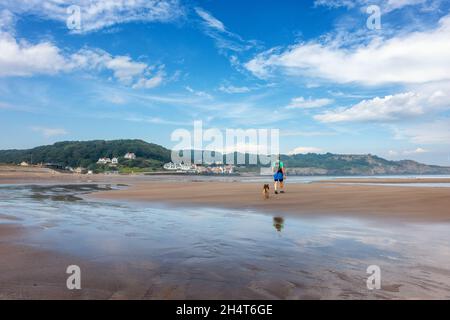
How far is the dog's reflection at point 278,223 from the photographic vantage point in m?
9.45

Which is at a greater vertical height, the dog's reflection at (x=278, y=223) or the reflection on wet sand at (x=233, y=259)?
the reflection on wet sand at (x=233, y=259)

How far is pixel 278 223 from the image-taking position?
1034 centimetres

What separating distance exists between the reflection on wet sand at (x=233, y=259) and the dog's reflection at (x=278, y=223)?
0.11 ft

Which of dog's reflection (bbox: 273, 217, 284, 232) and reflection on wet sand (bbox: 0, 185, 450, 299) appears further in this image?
dog's reflection (bbox: 273, 217, 284, 232)

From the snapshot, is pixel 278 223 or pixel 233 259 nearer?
pixel 233 259

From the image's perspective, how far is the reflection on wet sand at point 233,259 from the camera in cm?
443

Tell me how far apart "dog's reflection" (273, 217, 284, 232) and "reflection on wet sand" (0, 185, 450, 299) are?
1.3 inches

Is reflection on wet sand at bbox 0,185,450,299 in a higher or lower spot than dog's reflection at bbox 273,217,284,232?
higher

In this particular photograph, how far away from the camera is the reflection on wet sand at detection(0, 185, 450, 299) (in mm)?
4434

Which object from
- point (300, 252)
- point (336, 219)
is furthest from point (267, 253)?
point (336, 219)

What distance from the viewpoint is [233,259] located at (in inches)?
239

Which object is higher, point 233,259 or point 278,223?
point 233,259

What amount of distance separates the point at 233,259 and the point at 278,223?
4.57 m

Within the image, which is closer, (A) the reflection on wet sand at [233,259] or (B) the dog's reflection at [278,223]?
(A) the reflection on wet sand at [233,259]
